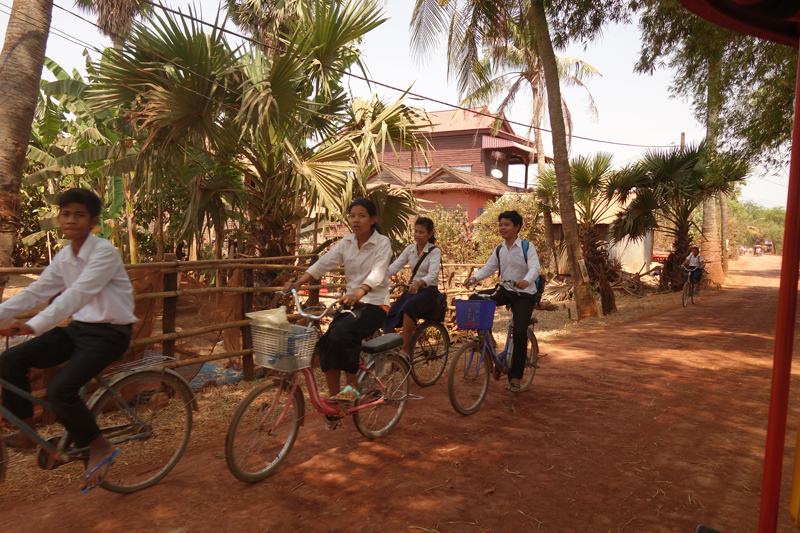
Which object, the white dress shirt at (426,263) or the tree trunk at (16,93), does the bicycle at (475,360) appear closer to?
the white dress shirt at (426,263)

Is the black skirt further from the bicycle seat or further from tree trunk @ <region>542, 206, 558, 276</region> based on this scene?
tree trunk @ <region>542, 206, 558, 276</region>

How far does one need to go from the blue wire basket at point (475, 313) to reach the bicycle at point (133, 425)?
251 cm

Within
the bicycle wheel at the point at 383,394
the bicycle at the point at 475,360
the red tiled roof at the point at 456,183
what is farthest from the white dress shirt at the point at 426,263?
the red tiled roof at the point at 456,183

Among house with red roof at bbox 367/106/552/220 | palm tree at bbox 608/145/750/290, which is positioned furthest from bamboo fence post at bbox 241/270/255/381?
house with red roof at bbox 367/106/552/220

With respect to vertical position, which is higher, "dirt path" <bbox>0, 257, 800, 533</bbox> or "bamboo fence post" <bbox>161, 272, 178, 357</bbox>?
"bamboo fence post" <bbox>161, 272, 178, 357</bbox>

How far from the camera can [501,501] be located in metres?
3.56

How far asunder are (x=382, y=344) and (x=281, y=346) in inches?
45.1

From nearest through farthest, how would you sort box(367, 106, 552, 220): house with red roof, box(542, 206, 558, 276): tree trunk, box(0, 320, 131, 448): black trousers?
box(0, 320, 131, 448): black trousers → box(542, 206, 558, 276): tree trunk → box(367, 106, 552, 220): house with red roof

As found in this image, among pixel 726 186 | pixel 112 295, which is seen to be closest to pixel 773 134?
pixel 726 186

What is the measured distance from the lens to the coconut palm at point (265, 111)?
6641 millimetres

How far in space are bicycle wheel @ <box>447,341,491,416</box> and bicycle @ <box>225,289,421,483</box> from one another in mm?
716

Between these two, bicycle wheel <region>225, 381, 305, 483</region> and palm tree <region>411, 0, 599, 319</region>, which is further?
palm tree <region>411, 0, 599, 319</region>

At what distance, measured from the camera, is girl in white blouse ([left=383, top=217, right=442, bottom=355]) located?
6113mm

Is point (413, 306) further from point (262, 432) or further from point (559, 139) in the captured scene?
point (559, 139)
